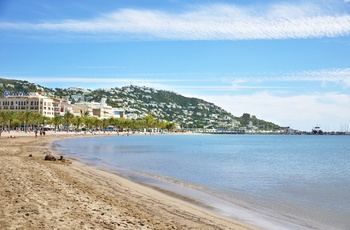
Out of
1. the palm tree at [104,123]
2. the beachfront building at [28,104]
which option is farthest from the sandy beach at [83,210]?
the palm tree at [104,123]

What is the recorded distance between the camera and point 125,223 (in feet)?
34.0

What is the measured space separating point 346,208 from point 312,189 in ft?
21.2

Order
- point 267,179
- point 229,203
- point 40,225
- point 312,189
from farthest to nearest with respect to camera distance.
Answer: point 267,179 < point 312,189 < point 229,203 < point 40,225

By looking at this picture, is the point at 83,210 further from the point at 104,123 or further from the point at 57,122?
the point at 104,123

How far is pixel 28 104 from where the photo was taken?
525 ft

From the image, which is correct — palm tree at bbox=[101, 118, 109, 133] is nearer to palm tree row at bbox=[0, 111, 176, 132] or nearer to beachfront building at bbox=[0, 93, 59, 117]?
palm tree row at bbox=[0, 111, 176, 132]

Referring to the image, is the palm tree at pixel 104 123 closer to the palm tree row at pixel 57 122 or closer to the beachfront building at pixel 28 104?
the palm tree row at pixel 57 122

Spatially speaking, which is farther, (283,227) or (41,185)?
(41,185)

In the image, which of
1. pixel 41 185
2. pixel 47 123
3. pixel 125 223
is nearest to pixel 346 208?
pixel 125 223

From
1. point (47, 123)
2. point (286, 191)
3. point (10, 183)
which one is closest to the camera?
point (10, 183)

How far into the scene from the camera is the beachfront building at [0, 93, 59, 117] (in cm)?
15925

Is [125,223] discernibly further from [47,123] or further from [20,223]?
[47,123]

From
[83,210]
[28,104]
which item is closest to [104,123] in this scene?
[28,104]

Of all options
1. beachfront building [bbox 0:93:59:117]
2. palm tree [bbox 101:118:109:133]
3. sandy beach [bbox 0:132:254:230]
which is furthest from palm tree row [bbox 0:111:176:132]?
sandy beach [bbox 0:132:254:230]
